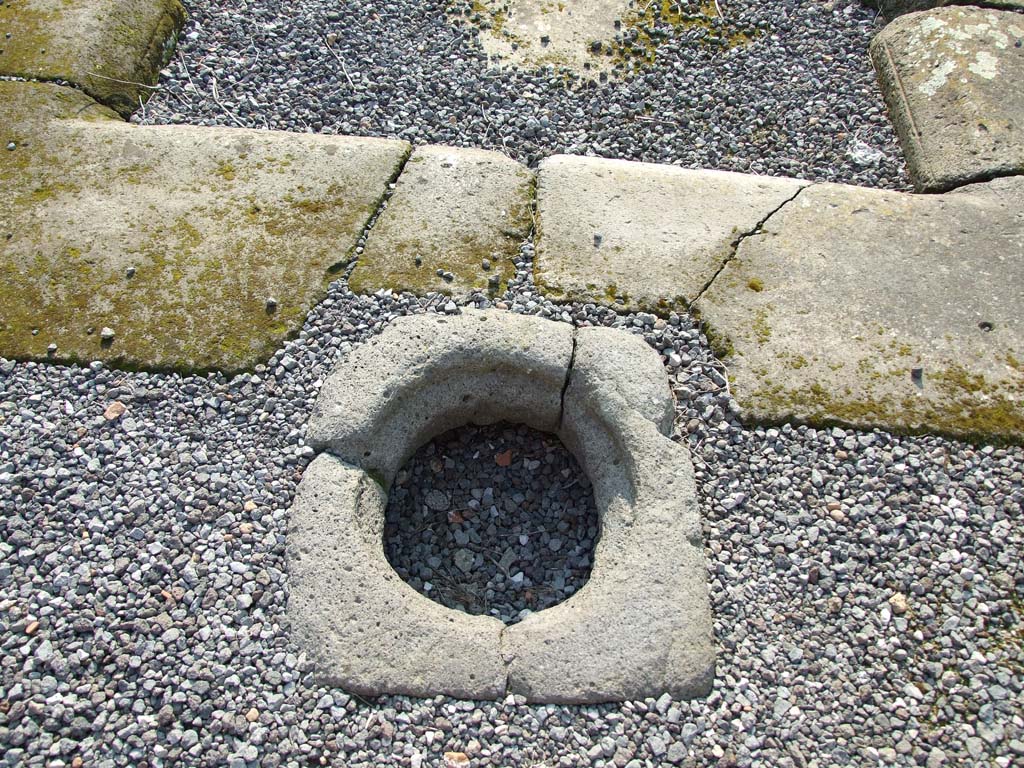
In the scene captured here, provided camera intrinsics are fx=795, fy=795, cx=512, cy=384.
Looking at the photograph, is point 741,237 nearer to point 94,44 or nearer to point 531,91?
point 531,91

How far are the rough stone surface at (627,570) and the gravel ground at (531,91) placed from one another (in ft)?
6.24

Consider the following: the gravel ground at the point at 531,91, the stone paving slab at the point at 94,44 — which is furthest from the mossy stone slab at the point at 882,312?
the stone paving slab at the point at 94,44

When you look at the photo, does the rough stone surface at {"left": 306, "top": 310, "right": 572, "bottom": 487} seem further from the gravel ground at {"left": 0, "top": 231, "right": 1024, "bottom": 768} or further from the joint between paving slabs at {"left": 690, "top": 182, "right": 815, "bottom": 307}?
the joint between paving slabs at {"left": 690, "top": 182, "right": 815, "bottom": 307}

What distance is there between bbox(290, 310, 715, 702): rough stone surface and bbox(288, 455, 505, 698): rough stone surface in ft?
0.05

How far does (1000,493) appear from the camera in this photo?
3.47 m

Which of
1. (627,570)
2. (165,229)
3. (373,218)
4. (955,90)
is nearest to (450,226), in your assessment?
(373,218)

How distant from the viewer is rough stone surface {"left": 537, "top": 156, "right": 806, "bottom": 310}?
410cm

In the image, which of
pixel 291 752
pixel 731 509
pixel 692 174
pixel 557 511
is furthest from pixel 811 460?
pixel 291 752

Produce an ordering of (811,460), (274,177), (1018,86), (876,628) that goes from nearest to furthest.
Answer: (876,628)
(811,460)
(274,177)
(1018,86)

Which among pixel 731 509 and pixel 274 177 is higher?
pixel 274 177

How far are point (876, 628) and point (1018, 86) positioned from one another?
12.7 ft

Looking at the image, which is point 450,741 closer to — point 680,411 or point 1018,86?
point 680,411

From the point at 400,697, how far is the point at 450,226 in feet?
8.14

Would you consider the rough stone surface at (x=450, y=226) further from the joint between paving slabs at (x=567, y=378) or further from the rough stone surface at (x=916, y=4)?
the rough stone surface at (x=916, y=4)
